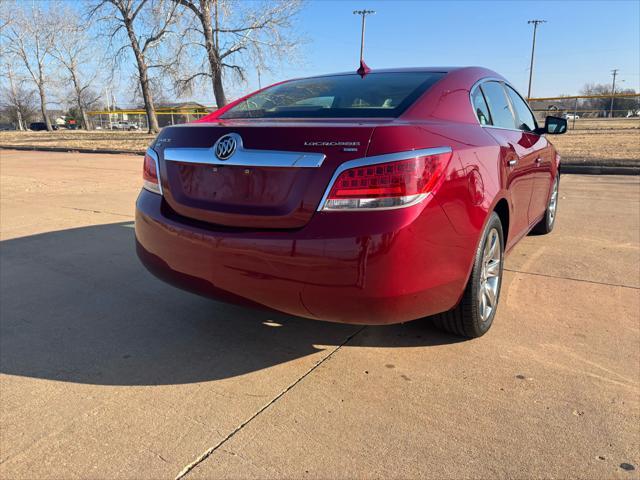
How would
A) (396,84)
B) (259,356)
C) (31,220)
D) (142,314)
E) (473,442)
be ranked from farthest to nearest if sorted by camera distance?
(31,220) < (142,314) < (396,84) < (259,356) < (473,442)

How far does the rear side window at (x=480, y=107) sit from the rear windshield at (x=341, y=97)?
0.25 meters

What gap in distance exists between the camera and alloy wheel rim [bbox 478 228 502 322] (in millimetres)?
2705

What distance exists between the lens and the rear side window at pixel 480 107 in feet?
9.72

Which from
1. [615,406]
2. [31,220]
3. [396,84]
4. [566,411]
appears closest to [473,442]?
[566,411]

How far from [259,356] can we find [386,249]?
3.55 ft

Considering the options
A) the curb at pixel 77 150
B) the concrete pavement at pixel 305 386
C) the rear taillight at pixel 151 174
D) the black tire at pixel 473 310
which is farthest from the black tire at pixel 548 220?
the curb at pixel 77 150

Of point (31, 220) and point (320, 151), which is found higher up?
point (320, 151)

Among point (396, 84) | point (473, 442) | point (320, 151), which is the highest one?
point (396, 84)

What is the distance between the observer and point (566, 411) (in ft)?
7.16

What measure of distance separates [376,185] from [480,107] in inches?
55.5

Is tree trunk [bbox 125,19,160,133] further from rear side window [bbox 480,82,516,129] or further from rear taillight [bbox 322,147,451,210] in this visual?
rear taillight [bbox 322,147,451,210]

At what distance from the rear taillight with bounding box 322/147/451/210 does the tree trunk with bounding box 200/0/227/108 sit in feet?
82.7

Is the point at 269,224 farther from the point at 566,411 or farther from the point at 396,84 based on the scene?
the point at 566,411

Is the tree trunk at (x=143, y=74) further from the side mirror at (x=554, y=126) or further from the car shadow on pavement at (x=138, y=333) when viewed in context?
the side mirror at (x=554, y=126)
